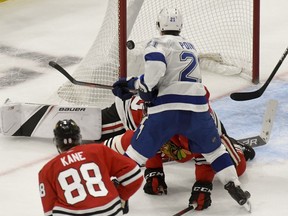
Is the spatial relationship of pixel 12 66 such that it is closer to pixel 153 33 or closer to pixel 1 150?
pixel 153 33

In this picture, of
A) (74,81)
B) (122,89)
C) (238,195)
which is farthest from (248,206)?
(74,81)

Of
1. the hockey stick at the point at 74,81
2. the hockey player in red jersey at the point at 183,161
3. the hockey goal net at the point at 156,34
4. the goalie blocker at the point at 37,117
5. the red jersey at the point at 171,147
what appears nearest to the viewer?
the hockey player in red jersey at the point at 183,161

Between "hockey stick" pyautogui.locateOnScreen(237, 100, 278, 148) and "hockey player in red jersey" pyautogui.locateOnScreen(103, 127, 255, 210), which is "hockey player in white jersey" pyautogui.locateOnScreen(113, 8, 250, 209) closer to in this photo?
"hockey player in red jersey" pyautogui.locateOnScreen(103, 127, 255, 210)

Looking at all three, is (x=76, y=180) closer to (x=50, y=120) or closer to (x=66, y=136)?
(x=66, y=136)

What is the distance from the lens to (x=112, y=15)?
5.42 meters

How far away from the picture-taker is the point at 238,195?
4258 millimetres

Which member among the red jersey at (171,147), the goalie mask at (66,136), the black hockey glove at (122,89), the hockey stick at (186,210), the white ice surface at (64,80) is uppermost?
the goalie mask at (66,136)

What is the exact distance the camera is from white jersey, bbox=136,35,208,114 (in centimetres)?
422

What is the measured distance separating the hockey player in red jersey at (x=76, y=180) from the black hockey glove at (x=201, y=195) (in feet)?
2.69

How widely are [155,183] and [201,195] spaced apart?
26 cm

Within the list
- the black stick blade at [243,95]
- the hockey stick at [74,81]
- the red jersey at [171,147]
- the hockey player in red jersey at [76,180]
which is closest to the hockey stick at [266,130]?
the black stick blade at [243,95]

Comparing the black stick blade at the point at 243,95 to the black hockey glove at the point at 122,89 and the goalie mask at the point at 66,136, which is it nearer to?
the black hockey glove at the point at 122,89

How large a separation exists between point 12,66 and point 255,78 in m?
1.57

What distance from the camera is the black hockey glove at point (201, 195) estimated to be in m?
4.30
